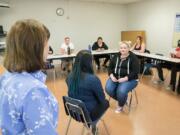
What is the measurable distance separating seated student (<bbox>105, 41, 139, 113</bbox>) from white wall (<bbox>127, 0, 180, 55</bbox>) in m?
4.13

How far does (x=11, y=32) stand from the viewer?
78cm

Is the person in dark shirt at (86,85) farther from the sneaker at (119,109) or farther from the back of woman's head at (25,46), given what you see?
the back of woman's head at (25,46)

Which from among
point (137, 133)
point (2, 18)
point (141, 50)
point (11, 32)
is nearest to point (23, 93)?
point (11, 32)

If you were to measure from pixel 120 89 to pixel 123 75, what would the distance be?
274 millimetres

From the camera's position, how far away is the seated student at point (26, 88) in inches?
27.7

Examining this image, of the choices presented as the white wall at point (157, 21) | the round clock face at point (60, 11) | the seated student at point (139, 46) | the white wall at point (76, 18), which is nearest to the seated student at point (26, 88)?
the seated student at point (139, 46)

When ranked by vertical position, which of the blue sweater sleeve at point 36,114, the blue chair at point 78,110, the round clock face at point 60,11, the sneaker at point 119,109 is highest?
the round clock face at point 60,11

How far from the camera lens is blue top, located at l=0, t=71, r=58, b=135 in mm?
699

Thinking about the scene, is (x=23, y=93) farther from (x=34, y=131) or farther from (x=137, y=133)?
(x=137, y=133)

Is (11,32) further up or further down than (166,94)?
further up

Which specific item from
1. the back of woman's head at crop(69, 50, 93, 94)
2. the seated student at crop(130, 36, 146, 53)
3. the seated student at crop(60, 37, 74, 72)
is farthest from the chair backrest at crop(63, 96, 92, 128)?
the seated student at crop(130, 36, 146, 53)

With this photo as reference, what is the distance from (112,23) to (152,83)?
4395 millimetres

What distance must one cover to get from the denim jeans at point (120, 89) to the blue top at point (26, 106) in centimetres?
Answer: 232

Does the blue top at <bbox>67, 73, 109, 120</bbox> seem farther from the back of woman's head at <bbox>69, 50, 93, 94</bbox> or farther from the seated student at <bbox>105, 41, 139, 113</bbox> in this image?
the seated student at <bbox>105, 41, 139, 113</bbox>
